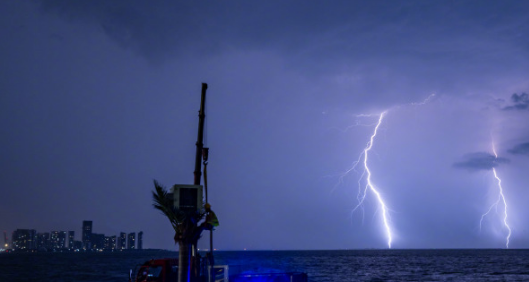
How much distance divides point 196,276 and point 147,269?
3.29m

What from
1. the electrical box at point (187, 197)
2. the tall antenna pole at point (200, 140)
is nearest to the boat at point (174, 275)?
the tall antenna pole at point (200, 140)

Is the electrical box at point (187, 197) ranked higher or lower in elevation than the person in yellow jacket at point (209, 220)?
higher

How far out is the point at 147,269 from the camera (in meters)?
18.4

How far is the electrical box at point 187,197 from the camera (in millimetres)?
13648

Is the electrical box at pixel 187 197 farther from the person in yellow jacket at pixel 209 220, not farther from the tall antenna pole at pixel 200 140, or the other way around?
the tall antenna pole at pixel 200 140

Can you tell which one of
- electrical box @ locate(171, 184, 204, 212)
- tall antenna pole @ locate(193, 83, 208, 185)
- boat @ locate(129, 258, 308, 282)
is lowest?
boat @ locate(129, 258, 308, 282)

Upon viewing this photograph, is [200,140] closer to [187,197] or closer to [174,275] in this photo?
[187,197]

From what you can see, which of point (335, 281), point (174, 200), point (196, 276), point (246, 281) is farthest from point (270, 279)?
point (335, 281)

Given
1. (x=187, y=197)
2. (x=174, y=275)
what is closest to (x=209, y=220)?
(x=187, y=197)

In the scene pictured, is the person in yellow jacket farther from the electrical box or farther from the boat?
the boat

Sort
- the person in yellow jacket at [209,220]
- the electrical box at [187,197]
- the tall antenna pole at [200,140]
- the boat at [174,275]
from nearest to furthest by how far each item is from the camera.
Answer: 1. the electrical box at [187,197]
2. the person in yellow jacket at [209,220]
3. the tall antenna pole at [200,140]
4. the boat at [174,275]

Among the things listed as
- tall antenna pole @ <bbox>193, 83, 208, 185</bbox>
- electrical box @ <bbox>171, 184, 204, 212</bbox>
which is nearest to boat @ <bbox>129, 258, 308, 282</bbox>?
tall antenna pole @ <bbox>193, 83, 208, 185</bbox>

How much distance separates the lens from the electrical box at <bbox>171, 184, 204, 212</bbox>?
1365 cm

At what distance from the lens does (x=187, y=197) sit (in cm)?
1373
